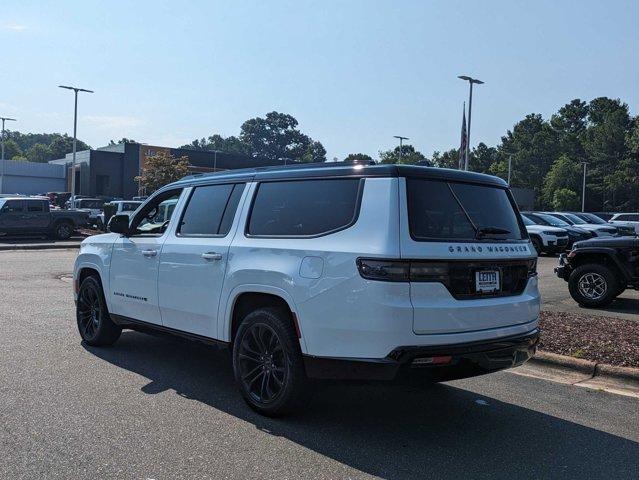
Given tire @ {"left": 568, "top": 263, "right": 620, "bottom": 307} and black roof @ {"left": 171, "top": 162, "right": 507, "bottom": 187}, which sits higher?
black roof @ {"left": 171, "top": 162, "right": 507, "bottom": 187}

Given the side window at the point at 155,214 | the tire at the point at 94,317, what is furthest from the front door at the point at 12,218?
the side window at the point at 155,214

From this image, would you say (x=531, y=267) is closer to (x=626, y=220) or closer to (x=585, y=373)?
(x=585, y=373)

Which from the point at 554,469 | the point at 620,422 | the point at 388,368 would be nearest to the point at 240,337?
the point at 388,368

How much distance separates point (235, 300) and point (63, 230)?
22.7 meters

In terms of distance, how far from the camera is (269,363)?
4.79 metres

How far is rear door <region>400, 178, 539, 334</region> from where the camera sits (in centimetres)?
414

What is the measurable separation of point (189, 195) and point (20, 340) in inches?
115

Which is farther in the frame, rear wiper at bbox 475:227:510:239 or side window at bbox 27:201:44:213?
side window at bbox 27:201:44:213

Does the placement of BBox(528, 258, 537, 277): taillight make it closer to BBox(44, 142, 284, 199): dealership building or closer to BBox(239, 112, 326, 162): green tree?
BBox(44, 142, 284, 199): dealership building

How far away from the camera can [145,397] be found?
17.2 ft

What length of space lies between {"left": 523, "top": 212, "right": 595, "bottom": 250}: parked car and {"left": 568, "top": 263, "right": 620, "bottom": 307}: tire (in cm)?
1329

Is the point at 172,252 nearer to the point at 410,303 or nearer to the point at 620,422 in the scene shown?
the point at 410,303

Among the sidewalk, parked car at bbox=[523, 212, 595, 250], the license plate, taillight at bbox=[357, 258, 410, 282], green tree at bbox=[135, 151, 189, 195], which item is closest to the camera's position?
taillight at bbox=[357, 258, 410, 282]

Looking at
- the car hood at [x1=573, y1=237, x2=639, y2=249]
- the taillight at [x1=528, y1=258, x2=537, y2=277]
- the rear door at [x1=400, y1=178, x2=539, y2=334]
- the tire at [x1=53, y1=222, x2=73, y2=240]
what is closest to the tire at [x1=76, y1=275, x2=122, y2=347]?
the rear door at [x1=400, y1=178, x2=539, y2=334]
